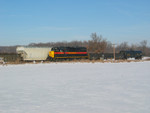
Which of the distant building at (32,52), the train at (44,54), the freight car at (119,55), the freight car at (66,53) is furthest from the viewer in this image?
the freight car at (119,55)

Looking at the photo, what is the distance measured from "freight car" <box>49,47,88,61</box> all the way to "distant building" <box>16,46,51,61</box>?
46.9 inches

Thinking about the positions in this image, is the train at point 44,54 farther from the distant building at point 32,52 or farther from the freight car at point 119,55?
the freight car at point 119,55

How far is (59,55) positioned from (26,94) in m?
25.4

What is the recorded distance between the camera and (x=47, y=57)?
3303 cm

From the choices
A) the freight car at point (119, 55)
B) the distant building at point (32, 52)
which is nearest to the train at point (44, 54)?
the distant building at point (32, 52)

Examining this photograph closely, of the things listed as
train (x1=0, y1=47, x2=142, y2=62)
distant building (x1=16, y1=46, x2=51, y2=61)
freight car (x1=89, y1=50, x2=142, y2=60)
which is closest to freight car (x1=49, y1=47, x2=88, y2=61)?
train (x1=0, y1=47, x2=142, y2=62)

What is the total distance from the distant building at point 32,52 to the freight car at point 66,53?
3.91 feet

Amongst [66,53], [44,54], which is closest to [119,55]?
[66,53]

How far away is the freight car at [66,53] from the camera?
3212cm

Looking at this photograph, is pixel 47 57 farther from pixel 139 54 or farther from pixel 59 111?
pixel 59 111

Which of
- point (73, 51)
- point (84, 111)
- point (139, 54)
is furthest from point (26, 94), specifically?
point (139, 54)

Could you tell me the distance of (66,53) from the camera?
33375 mm

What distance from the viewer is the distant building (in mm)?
30656

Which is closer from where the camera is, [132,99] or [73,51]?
[132,99]
